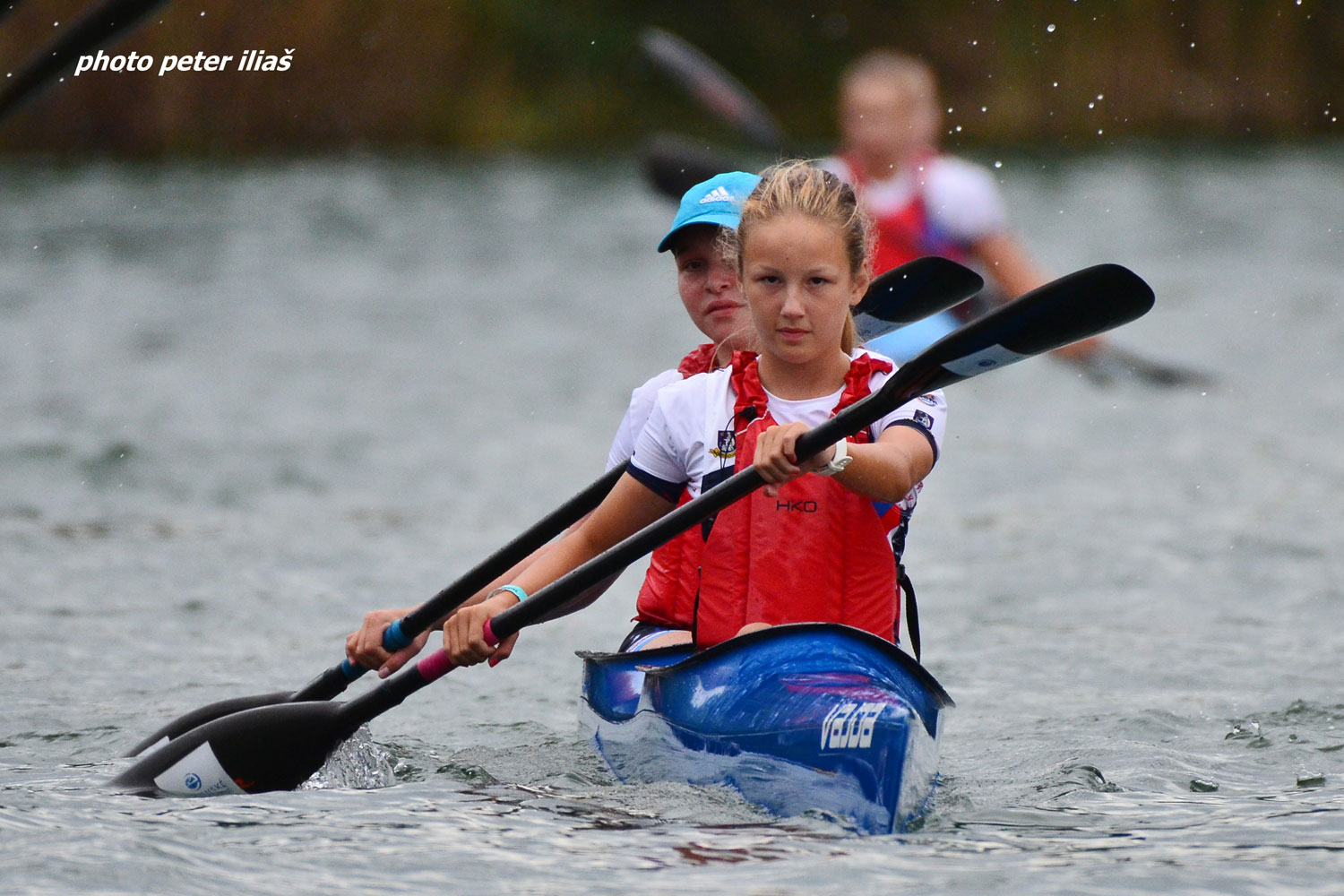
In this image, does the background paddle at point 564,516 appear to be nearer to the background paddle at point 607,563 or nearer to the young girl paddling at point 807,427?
the background paddle at point 607,563

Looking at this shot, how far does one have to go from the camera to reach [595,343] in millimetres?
13852

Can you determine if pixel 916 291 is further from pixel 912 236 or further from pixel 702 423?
pixel 912 236

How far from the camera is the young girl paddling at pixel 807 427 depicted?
11.6ft

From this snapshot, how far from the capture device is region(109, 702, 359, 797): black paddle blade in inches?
159

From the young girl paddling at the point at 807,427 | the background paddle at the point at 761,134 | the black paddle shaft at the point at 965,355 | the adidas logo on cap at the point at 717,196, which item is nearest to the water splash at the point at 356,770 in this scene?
the young girl paddling at the point at 807,427

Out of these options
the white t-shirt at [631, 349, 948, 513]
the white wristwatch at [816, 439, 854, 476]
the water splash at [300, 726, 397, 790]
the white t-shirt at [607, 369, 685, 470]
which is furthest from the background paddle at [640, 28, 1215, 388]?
the white wristwatch at [816, 439, 854, 476]

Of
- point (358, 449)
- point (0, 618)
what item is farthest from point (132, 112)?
point (0, 618)

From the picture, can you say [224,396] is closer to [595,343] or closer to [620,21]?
[595,343]

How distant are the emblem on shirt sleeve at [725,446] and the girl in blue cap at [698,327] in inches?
8.6

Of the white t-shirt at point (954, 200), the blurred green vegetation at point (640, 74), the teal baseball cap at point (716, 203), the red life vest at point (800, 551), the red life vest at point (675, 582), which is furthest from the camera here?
the blurred green vegetation at point (640, 74)

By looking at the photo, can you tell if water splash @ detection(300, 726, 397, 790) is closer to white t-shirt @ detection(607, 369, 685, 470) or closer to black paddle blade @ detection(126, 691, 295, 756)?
black paddle blade @ detection(126, 691, 295, 756)

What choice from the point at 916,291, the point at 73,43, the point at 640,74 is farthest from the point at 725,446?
the point at 640,74

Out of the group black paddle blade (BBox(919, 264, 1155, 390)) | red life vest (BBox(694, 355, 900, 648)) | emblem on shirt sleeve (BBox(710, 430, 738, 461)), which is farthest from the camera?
emblem on shirt sleeve (BBox(710, 430, 738, 461))

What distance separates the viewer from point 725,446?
3748 mm
